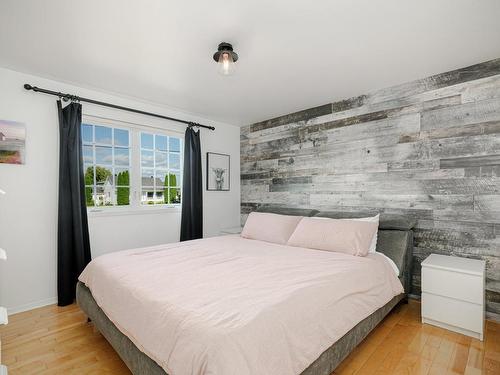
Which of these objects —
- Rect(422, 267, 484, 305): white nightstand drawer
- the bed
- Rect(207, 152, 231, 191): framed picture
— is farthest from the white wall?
Rect(422, 267, 484, 305): white nightstand drawer

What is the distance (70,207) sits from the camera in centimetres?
274

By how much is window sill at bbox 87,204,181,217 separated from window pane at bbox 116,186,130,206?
0.08 metres

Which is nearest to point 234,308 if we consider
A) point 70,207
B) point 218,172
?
point 70,207

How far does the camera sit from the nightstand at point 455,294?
2.03 m

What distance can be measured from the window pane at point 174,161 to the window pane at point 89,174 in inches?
39.4

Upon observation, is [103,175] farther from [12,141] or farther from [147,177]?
[12,141]

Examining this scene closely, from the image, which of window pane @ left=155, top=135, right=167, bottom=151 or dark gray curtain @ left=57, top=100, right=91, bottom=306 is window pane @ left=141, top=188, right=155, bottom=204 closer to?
window pane @ left=155, top=135, right=167, bottom=151

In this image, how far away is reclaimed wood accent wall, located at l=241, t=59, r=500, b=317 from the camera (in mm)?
2357

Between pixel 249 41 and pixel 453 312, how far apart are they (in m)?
2.68

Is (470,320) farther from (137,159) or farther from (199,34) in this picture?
(137,159)

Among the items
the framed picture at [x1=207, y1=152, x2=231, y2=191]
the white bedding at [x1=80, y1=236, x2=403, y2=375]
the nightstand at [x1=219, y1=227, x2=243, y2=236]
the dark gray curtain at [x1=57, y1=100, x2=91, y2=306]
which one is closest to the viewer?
the white bedding at [x1=80, y1=236, x2=403, y2=375]

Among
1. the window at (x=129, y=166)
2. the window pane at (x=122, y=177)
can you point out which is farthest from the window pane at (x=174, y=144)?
the window pane at (x=122, y=177)

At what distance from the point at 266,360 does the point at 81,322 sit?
2.04 meters

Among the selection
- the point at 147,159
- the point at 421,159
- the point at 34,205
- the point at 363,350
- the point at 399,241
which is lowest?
the point at 363,350
